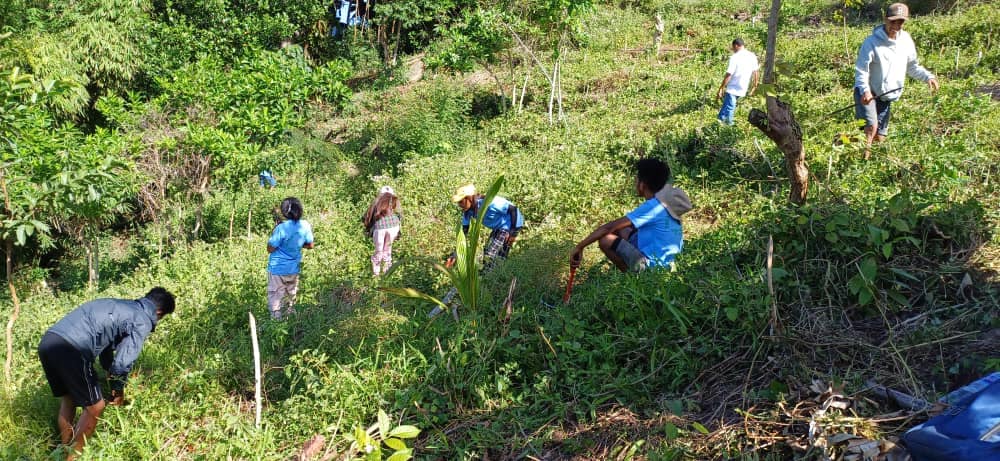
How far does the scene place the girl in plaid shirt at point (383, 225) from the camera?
23.2ft

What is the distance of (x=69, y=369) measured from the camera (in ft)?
14.3

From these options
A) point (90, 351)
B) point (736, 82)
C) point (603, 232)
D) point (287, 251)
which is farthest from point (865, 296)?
point (736, 82)

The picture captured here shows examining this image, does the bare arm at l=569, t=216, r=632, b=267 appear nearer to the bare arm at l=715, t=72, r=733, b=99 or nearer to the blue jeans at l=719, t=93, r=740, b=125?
the blue jeans at l=719, t=93, r=740, b=125

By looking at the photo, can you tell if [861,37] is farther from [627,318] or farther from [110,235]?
[110,235]

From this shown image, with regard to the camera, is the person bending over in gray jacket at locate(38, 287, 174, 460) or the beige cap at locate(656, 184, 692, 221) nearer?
the person bending over in gray jacket at locate(38, 287, 174, 460)

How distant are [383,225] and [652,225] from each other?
11.0 ft

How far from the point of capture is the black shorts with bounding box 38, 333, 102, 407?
4.35m

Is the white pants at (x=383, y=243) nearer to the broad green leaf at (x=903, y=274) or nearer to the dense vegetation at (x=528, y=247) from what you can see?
the dense vegetation at (x=528, y=247)

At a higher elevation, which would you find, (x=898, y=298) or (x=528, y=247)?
(x=898, y=298)

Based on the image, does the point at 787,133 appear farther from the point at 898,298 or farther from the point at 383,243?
the point at 383,243

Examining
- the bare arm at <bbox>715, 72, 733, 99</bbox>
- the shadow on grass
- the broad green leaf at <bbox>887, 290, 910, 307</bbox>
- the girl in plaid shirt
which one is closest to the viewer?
the shadow on grass

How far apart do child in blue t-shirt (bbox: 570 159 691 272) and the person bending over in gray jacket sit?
307cm

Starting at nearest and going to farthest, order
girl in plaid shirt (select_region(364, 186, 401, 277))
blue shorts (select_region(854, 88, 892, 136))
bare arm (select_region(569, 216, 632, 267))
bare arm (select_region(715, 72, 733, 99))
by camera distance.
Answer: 1. bare arm (select_region(569, 216, 632, 267))
2. blue shorts (select_region(854, 88, 892, 136))
3. girl in plaid shirt (select_region(364, 186, 401, 277))
4. bare arm (select_region(715, 72, 733, 99))

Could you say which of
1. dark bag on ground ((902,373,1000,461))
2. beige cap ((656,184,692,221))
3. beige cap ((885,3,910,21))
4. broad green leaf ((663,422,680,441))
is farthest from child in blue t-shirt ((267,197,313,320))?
beige cap ((885,3,910,21))
